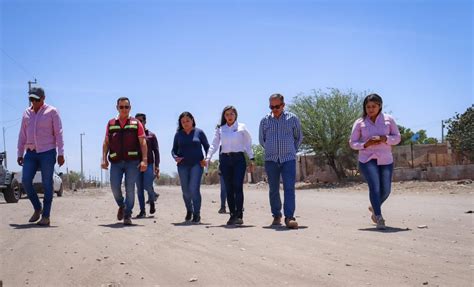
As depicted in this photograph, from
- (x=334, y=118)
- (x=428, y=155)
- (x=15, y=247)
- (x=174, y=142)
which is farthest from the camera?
(x=334, y=118)

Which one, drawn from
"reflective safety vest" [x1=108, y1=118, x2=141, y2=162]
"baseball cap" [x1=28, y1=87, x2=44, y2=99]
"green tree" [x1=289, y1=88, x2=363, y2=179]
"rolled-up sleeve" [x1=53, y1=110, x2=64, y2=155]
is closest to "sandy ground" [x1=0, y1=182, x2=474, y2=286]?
"rolled-up sleeve" [x1=53, y1=110, x2=64, y2=155]

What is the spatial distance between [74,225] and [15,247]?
2205 millimetres

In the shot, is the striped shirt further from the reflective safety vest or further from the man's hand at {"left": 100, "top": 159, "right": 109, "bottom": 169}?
the man's hand at {"left": 100, "top": 159, "right": 109, "bottom": 169}

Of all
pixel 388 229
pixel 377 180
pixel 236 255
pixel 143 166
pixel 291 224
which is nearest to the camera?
pixel 236 255

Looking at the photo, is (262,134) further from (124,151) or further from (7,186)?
(7,186)

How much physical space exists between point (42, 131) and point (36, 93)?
58 cm

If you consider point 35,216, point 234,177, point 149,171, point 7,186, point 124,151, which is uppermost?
point 124,151

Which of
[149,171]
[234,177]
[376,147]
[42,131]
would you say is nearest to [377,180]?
[376,147]

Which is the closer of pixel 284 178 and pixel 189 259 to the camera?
pixel 189 259

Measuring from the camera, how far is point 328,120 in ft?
103

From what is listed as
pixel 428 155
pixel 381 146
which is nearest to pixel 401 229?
pixel 381 146

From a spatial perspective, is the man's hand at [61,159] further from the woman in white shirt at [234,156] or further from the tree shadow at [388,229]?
the tree shadow at [388,229]

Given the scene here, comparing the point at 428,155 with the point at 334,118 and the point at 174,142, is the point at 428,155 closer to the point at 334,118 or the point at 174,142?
the point at 334,118

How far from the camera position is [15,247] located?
601 cm
